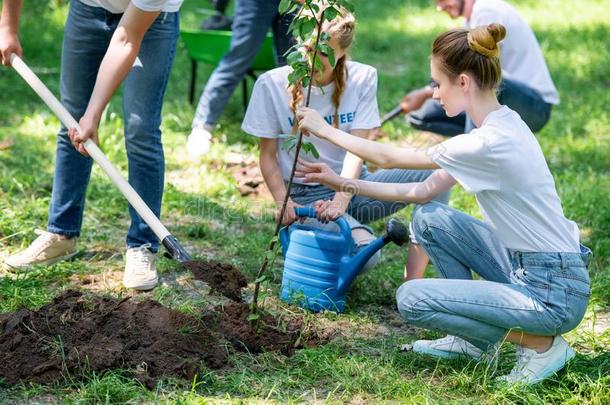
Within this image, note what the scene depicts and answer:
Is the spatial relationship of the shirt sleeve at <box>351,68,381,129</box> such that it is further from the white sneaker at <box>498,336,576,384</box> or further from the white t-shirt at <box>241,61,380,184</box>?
the white sneaker at <box>498,336,576,384</box>

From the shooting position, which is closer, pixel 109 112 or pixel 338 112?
pixel 338 112

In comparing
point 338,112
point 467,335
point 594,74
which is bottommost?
point 594,74

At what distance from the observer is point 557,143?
631 centimetres

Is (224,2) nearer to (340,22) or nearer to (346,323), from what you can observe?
(340,22)

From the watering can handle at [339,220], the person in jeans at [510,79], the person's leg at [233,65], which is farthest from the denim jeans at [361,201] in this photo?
the person's leg at [233,65]

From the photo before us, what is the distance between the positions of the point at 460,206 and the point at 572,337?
164 cm

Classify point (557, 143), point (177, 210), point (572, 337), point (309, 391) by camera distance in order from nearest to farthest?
point (309, 391) < point (572, 337) < point (177, 210) < point (557, 143)

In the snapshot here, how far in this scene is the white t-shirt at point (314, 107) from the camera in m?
3.85

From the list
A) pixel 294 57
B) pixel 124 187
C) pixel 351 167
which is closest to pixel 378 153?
pixel 294 57

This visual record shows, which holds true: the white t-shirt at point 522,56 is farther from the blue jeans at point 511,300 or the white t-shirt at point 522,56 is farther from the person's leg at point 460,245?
the blue jeans at point 511,300

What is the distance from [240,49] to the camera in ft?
19.4

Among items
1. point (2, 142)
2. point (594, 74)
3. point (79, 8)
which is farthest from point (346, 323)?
point (594, 74)

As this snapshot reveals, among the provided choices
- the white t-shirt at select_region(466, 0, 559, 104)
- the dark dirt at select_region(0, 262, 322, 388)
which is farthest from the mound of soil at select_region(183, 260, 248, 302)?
the white t-shirt at select_region(466, 0, 559, 104)

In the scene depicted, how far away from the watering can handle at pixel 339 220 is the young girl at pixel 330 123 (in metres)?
0.04
